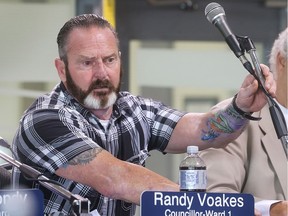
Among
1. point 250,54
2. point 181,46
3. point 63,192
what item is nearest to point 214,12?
point 250,54

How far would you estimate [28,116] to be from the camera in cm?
375

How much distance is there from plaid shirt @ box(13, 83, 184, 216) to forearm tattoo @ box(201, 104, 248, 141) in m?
0.20

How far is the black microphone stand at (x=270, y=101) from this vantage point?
9.93 feet

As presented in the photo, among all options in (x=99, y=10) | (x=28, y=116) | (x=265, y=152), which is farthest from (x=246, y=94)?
(x=99, y=10)

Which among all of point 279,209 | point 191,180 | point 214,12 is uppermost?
point 214,12

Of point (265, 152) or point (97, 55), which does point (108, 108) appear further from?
point (265, 152)

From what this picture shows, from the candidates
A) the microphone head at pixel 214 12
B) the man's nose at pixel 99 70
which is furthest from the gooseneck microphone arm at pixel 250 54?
the man's nose at pixel 99 70

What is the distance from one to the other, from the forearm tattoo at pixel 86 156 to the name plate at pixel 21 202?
0.59 m

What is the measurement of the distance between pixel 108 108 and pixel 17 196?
1017 mm

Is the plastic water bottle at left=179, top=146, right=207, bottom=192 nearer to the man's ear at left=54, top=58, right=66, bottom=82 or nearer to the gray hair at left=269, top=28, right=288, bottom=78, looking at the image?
the man's ear at left=54, top=58, right=66, bottom=82

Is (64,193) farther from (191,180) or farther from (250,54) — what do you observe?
(250,54)

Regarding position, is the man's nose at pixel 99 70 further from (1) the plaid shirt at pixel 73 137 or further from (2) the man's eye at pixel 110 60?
(1) the plaid shirt at pixel 73 137

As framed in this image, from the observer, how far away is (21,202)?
2.92 meters

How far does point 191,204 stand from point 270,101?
0.45 meters
